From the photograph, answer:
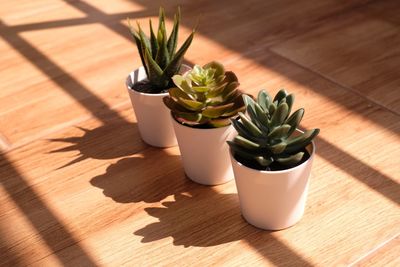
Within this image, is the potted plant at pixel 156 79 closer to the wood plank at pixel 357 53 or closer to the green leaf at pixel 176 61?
the green leaf at pixel 176 61

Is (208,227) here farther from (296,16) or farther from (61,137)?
(296,16)

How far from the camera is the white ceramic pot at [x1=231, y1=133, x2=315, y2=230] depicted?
3.48 ft

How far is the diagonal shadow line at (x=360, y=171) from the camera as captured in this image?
1205 millimetres

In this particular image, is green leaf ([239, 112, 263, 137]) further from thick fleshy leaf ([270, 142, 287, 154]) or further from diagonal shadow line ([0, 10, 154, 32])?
diagonal shadow line ([0, 10, 154, 32])

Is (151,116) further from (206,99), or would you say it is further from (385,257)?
(385,257)

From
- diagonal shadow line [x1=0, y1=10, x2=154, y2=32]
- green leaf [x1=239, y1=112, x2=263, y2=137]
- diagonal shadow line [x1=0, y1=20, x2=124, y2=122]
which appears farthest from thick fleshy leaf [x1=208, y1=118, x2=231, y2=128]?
diagonal shadow line [x1=0, y1=10, x2=154, y2=32]

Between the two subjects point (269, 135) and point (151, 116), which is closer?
point (269, 135)

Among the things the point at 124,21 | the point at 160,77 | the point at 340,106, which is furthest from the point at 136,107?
the point at 124,21

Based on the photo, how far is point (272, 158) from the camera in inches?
41.7

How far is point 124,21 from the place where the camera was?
1950 mm

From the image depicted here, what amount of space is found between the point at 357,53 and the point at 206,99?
0.68 metres

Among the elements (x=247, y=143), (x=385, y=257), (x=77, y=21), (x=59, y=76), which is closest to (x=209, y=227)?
(x=247, y=143)

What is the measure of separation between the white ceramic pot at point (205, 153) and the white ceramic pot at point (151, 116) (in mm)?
100

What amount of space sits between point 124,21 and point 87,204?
86 cm
